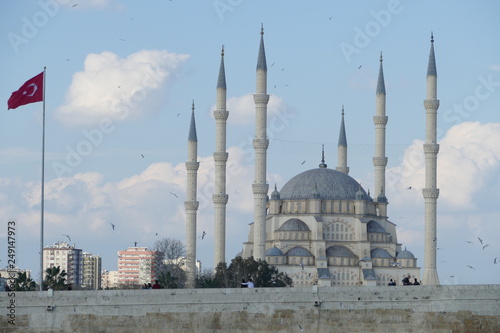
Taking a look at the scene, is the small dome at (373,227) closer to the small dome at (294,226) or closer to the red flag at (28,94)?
the small dome at (294,226)

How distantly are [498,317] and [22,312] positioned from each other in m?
14.3

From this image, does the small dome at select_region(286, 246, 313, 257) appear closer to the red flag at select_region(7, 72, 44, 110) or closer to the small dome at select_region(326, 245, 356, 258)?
the small dome at select_region(326, 245, 356, 258)

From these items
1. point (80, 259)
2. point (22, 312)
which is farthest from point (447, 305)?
point (80, 259)

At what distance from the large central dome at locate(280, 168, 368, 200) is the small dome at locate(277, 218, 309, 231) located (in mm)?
2224

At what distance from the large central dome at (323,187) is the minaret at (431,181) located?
1315cm

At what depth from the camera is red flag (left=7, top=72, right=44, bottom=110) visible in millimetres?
39969

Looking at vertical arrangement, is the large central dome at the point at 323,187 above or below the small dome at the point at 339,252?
above

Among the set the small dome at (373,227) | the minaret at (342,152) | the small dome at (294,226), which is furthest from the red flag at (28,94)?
the minaret at (342,152)

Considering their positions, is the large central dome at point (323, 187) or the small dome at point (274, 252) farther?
the large central dome at point (323, 187)

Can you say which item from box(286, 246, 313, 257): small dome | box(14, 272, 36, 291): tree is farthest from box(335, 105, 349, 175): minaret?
box(14, 272, 36, 291): tree

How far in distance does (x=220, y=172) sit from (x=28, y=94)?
136 ft

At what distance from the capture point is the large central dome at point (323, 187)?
311ft

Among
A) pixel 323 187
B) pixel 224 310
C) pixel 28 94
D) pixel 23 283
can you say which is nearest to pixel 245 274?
pixel 23 283

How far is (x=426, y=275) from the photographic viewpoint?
265 feet
